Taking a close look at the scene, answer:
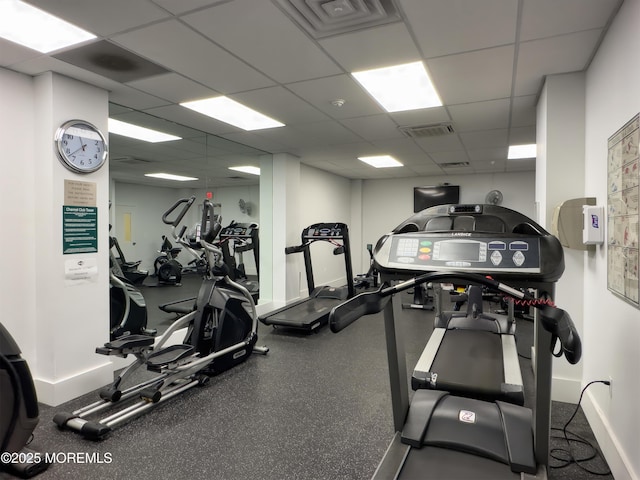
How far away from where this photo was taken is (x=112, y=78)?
3035 mm

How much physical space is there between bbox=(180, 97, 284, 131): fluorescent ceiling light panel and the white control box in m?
3.01

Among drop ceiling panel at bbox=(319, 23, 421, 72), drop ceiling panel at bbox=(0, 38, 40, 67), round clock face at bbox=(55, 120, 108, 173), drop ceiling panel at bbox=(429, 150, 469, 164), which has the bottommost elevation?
round clock face at bbox=(55, 120, 108, 173)

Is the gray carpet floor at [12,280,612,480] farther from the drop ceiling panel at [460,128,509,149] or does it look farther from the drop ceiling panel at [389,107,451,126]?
the drop ceiling panel at [460,128,509,149]

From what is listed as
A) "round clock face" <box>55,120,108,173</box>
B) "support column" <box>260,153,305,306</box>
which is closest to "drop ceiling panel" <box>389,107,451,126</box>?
"support column" <box>260,153,305,306</box>

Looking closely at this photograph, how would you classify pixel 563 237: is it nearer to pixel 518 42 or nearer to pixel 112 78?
pixel 518 42

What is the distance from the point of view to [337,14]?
2143mm

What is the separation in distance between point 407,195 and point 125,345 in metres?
7.30

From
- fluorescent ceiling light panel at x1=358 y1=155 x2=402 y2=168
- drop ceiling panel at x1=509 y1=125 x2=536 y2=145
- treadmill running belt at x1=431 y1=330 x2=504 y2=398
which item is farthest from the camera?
fluorescent ceiling light panel at x1=358 y1=155 x2=402 y2=168

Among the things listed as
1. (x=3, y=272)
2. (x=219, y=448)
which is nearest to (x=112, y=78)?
(x=3, y=272)

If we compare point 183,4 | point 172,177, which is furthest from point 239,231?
point 183,4

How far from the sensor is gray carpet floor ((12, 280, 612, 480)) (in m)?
2.17

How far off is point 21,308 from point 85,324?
46cm

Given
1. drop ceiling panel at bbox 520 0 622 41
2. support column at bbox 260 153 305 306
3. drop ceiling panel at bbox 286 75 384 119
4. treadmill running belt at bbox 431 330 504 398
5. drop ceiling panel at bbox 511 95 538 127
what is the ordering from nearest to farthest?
drop ceiling panel at bbox 520 0 622 41
treadmill running belt at bbox 431 330 504 398
drop ceiling panel at bbox 286 75 384 119
drop ceiling panel at bbox 511 95 538 127
support column at bbox 260 153 305 306

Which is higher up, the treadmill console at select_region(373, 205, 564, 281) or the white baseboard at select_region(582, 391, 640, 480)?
the treadmill console at select_region(373, 205, 564, 281)
